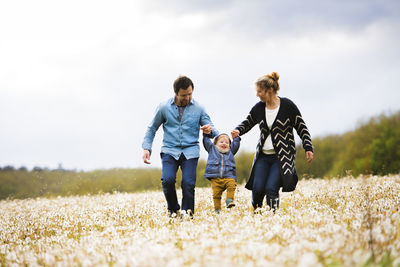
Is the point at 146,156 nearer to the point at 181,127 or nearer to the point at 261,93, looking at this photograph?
the point at 181,127

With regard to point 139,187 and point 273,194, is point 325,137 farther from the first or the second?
point 273,194

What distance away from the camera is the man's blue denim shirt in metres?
7.07

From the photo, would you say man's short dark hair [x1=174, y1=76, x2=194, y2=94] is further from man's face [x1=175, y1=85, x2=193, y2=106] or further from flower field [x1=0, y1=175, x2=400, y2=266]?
flower field [x1=0, y1=175, x2=400, y2=266]

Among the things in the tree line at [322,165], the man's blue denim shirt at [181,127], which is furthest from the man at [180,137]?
the tree line at [322,165]

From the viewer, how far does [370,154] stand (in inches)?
960

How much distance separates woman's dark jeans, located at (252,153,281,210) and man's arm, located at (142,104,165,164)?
7.01 feet

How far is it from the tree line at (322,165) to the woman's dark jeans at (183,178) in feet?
26.7

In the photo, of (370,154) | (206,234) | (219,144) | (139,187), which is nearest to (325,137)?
(370,154)

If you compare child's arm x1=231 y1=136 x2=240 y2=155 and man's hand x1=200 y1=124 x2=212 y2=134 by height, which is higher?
man's hand x1=200 y1=124 x2=212 y2=134

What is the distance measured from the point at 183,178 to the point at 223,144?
1.06 meters

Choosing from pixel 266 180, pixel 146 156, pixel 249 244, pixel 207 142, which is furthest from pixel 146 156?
pixel 249 244

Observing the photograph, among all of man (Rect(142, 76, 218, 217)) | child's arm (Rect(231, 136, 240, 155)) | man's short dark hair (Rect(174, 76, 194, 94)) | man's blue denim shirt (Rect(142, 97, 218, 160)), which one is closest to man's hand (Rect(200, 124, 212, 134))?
man (Rect(142, 76, 218, 217))

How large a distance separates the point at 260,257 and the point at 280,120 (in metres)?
3.45

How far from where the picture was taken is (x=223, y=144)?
23.5 feet
